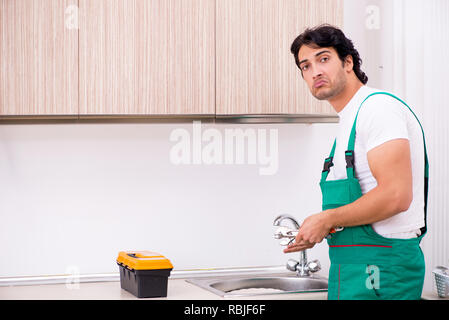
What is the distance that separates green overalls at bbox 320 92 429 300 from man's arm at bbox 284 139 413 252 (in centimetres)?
8

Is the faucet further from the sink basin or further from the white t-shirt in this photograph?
the white t-shirt

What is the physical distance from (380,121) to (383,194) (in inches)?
8.6

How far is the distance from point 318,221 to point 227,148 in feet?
3.15

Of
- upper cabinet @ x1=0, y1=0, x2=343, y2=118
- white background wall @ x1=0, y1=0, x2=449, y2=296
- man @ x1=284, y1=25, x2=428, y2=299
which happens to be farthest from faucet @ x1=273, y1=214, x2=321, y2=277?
man @ x1=284, y1=25, x2=428, y2=299

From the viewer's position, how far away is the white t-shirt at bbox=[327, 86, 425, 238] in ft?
5.54

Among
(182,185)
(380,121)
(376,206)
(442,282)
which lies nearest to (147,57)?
(182,185)

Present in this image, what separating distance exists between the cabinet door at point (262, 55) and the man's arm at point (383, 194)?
71 centimetres

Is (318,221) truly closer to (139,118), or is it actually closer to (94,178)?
(139,118)

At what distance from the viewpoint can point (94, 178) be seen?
251 cm

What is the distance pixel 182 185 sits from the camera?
2.59 m

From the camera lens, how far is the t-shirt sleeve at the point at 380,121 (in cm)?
167

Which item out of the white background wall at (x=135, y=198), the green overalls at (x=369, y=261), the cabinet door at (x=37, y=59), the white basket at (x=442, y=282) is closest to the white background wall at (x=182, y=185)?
the white background wall at (x=135, y=198)

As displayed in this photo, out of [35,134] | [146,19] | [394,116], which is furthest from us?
[35,134]
